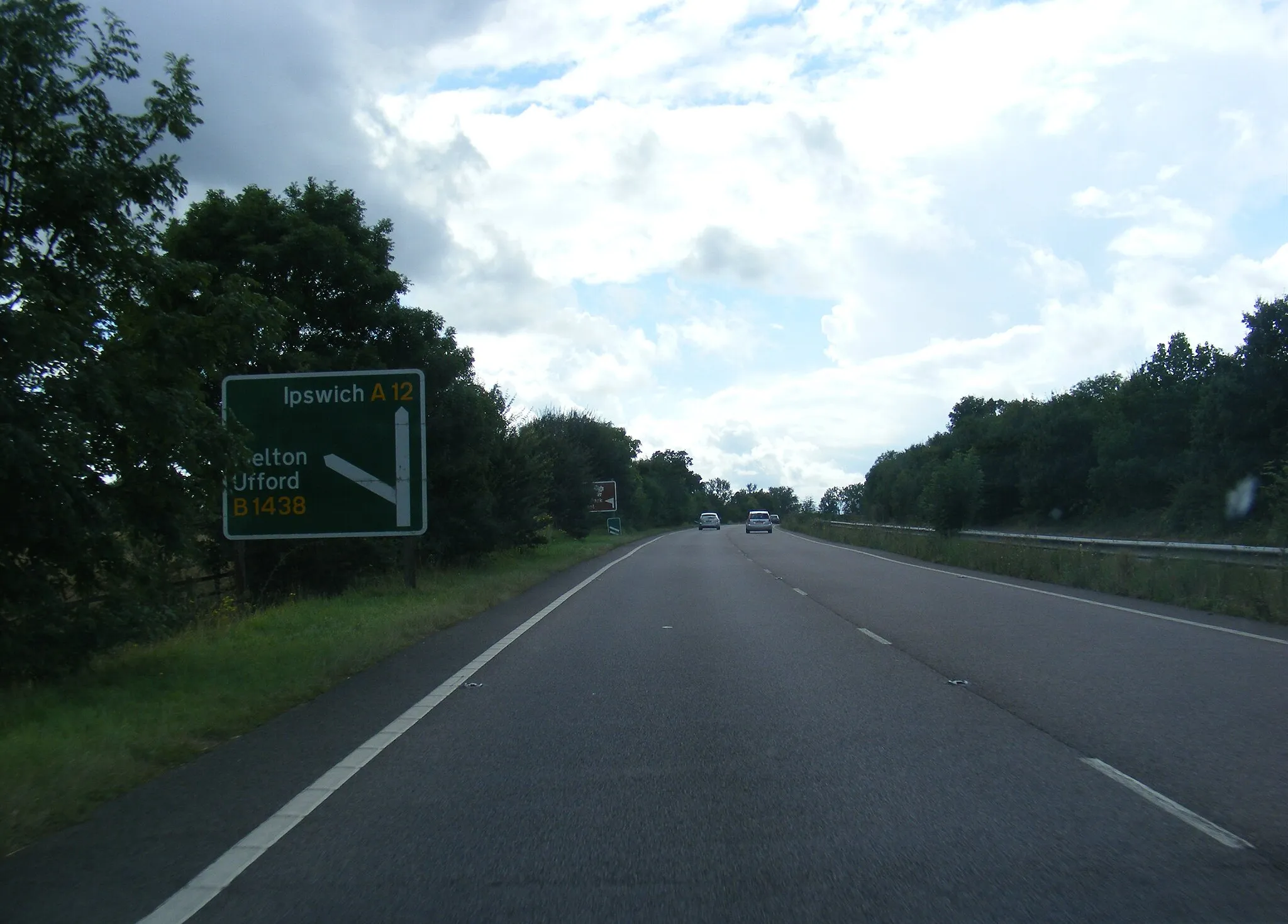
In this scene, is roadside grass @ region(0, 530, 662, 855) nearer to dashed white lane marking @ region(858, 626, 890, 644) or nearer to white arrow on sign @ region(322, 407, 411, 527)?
white arrow on sign @ region(322, 407, 411, 527)

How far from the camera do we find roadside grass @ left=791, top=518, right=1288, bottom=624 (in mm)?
19000

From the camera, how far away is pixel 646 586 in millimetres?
26875

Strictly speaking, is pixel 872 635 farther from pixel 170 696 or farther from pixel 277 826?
pixel 277 826

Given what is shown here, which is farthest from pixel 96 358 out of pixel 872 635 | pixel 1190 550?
pixel 1190 550

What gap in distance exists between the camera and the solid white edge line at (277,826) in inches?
203

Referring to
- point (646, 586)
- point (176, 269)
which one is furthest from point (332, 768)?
point (646, 586)

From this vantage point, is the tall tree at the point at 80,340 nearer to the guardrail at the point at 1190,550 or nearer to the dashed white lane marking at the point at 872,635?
the dashed white lane marking at the point at 872,635

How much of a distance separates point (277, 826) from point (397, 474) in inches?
448

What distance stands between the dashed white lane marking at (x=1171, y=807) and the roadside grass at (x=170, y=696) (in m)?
6.04

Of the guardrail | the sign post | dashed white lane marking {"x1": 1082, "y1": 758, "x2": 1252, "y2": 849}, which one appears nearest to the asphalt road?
dashed white lane marking {"x1": 1082, "y1": 758, "x2": 1252, "y2": 849}

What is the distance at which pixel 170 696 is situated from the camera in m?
10.2

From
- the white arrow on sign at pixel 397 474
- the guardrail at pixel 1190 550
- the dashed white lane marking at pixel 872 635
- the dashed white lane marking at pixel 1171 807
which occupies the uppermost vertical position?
the white arrow on sign at pixel 397 474

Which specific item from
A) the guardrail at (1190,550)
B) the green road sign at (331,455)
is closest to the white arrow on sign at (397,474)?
the green road sign at (331,455)

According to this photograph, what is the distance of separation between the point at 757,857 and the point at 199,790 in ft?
11.8
